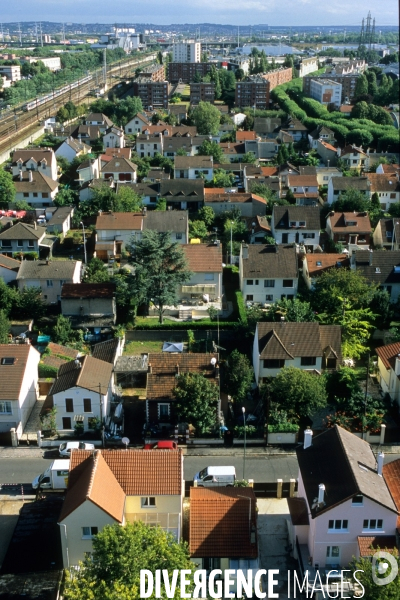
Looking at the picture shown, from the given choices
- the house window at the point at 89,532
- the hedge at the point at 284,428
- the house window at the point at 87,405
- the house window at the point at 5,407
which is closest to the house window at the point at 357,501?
the hedge at the point at 284,428

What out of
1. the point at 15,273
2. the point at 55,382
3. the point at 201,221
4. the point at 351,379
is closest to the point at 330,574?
the point at 351,379

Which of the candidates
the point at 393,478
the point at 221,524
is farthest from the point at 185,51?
the point at 221,524

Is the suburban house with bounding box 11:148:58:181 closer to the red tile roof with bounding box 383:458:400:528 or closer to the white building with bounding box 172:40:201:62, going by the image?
the red tile roof with bounding box 383:458:400:528

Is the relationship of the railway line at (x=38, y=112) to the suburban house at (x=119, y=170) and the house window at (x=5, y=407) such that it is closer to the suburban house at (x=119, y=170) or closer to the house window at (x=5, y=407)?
the suburban house at (x=119, y=170)

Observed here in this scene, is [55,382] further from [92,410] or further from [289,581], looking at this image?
[289,581]

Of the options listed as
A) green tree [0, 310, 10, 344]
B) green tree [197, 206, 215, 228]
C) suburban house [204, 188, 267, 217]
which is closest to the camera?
green tree [0, 310, 10, 344]

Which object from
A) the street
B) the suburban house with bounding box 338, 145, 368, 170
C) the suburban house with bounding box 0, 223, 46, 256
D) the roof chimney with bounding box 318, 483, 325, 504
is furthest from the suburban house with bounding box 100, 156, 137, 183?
the roof chimney with bounding box 318, 483, 325, 504

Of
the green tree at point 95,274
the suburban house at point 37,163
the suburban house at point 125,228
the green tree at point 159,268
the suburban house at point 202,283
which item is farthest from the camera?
the suburban house at point 37,163
